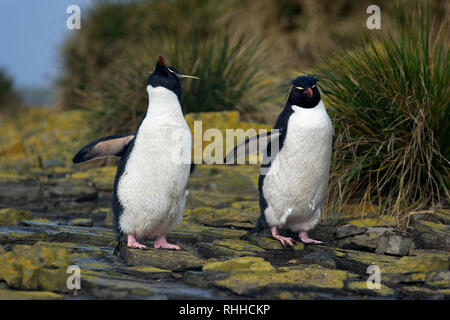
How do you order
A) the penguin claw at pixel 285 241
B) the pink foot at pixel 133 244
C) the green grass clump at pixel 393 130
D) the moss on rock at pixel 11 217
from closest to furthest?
the pink foot at pixel 133 244
the penguin claw at pixel 285 241
the green grass clump at pixel 393 130
the moss on rock at pixel 11 217

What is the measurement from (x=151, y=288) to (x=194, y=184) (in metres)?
3.33

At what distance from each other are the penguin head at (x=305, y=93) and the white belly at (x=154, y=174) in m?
0.81

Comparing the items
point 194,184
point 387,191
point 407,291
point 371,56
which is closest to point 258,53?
point 194,184

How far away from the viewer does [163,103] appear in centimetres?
385

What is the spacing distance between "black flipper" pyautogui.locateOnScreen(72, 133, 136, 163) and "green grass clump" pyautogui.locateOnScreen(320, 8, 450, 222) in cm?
174

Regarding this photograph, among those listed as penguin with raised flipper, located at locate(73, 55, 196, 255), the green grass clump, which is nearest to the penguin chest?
penguin with raised flipper, located at locate(73, 55, 196, 255)

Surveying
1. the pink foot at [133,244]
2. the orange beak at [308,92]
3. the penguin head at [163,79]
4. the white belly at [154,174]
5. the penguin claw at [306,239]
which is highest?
the penguin head at [163,79]

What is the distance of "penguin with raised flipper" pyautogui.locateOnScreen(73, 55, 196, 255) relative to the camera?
386cm

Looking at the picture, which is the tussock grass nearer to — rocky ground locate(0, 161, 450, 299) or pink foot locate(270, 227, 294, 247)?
rocky ground locate(0, 161, 450, 299)

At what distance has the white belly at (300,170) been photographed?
4.07m

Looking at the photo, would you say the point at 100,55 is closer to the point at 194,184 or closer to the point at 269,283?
the point at 194,184

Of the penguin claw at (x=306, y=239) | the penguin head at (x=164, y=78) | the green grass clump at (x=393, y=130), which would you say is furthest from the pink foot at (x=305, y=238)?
the penguin head at (x=164, y=78)

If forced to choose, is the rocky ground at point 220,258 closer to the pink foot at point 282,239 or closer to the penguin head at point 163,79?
the pink foot at point 282,239

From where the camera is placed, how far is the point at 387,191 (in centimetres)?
503
